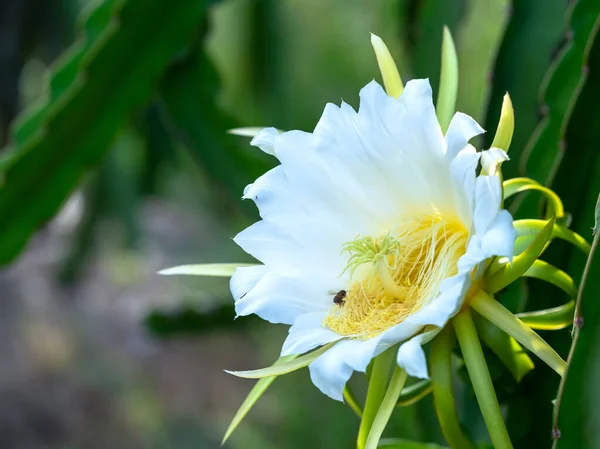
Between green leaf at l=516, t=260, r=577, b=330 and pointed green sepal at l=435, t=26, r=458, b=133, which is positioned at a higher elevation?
pointed green sepal at l=435, t=26, r=458, b=133

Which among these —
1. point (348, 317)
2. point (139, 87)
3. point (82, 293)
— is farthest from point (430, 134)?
point (82, 293)

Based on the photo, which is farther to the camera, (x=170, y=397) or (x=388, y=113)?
(x=170, y=397)

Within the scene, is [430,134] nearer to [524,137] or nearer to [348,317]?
[348,317]

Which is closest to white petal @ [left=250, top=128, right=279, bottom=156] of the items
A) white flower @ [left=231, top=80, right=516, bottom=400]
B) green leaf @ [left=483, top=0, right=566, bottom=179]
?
white flower @ [left=231, top=80, right=516, bottom=400]

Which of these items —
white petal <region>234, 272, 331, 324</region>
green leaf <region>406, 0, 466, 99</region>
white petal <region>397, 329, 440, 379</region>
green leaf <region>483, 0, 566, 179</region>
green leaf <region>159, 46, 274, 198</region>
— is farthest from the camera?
green leaf <region>159, 46, 274, 198</region>

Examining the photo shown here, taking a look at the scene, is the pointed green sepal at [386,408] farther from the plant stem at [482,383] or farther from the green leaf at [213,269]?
the green leaf at [213,269]

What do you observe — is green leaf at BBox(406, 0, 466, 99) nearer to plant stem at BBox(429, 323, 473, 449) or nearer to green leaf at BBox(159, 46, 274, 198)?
green leaf at BBox(159, 46, 274, 198)
